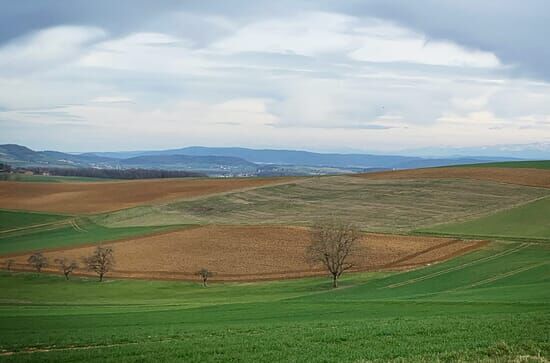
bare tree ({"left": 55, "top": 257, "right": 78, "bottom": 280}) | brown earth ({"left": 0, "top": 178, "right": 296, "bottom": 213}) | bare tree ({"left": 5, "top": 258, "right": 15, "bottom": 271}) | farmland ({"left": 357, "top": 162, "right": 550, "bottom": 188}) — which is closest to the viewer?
bare tree ({"left": 55, "top": 257, "right": 78, "bottom": 280})

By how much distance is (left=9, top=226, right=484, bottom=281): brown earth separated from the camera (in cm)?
5256

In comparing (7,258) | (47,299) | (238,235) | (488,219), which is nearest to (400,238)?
(488,219)

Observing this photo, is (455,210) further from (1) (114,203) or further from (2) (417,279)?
(1) (114,203)

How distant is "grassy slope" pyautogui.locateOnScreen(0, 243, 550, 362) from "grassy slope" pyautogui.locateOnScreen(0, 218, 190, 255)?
16732 mm

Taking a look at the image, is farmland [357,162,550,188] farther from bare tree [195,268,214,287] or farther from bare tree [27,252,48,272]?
bare tree [27,252,48,272]

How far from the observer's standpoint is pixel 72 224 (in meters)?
82.2

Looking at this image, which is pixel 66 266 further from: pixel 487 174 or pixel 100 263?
pixel 487 174

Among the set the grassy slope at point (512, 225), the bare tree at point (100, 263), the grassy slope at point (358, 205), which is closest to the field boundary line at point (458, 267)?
the grassy slope at point (512, 225)

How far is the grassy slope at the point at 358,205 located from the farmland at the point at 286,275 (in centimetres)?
35

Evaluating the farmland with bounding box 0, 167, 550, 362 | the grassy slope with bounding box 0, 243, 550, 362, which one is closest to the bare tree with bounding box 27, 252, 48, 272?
the farmland with bounding box 0, 167, 550, 362

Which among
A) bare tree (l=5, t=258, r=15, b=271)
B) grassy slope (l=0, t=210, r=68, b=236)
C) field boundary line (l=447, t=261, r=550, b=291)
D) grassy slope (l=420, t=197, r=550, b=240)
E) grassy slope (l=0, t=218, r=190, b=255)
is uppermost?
grassy slope (l=420, t=197, r=550, b=240)

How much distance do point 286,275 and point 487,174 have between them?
5311 centimetres

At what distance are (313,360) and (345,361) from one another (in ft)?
2.66

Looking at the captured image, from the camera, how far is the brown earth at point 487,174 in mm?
84625
